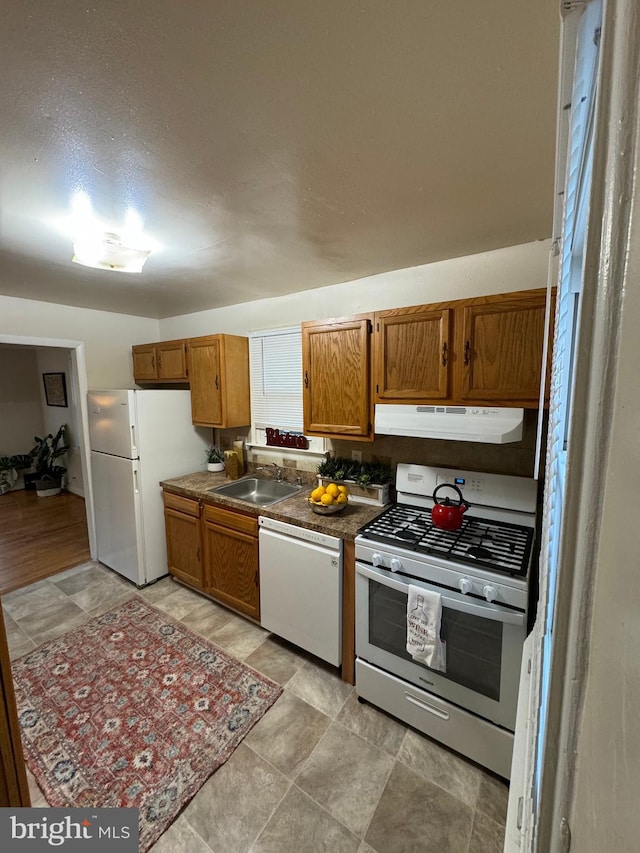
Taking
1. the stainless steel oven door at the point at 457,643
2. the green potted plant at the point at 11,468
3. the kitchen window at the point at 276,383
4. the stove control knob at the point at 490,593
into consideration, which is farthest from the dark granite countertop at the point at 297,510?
the green potted plant at the point at 11,468

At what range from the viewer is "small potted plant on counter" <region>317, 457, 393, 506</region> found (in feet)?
7.49

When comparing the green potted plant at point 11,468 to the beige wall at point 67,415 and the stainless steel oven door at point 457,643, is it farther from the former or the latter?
the stainless steel oven door at point 457,643

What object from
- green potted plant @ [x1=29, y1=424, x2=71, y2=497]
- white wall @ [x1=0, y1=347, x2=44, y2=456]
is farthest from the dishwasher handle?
white wall @ [x1=0, y1=347, x2=44, y2=456]

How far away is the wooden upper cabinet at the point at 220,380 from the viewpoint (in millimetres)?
2855

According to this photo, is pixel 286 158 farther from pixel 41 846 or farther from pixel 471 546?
pixel 41 846

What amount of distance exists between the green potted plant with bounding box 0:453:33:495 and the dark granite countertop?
416 cm

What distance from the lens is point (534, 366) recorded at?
1.60 metres

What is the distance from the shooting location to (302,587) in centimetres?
204

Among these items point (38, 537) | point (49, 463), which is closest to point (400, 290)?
point (38, 537)

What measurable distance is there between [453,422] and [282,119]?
→ 1.39m

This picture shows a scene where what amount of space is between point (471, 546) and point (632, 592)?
1563 mm

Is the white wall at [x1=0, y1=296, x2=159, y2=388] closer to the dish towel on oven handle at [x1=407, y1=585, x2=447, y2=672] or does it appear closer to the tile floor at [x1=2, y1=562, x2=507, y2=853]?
the tile floor at [x1=2, y1=562, x2=507, y2=853]

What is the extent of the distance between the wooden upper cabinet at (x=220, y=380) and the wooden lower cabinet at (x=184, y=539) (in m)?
0.70

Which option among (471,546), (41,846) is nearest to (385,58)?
(471,546)
